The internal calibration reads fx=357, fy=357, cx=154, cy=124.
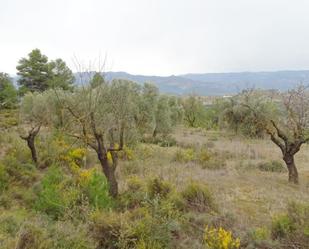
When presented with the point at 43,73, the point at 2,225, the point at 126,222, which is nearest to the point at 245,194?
the point at 126,222

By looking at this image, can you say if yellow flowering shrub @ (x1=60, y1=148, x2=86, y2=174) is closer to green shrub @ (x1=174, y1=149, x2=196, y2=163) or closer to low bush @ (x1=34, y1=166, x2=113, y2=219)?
green shrub @ (x1=174, y1=149, x2=196, y2=163)

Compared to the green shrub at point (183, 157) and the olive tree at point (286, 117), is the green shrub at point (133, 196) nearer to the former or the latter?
the olive tree at point (286, 117)

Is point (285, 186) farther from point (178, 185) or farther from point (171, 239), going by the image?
point (171, 239)

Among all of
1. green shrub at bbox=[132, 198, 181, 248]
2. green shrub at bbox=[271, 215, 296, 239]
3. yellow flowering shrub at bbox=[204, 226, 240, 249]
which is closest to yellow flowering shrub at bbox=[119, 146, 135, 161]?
green shrub at bbox=[132, 198, 181, 248]

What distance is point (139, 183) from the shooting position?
11.4 meters

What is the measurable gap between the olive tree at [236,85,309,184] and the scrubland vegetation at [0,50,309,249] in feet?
0.14

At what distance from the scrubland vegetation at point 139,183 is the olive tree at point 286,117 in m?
0.04

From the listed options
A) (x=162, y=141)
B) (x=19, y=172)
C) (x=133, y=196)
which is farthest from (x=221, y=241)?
(x=162, y=141)

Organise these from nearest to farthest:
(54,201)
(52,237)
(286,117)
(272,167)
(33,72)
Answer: (52,237) → (54,201) → (286,117) → (272,167) → (33,72)

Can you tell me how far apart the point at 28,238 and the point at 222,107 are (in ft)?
59.4

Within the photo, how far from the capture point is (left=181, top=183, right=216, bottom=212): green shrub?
9113 millimetres

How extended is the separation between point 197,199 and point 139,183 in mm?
2558

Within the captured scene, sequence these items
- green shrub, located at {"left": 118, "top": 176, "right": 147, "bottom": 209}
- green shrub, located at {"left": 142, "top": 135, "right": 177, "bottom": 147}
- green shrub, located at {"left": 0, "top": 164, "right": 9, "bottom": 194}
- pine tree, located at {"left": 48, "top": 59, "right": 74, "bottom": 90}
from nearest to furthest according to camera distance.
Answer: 1. green shrub, located at {"left": 118, "top": 176, "right": 147, "bottom": 209}
2. green shrub, located at {"left": 0, "top": 164, "right": 9, "bottom": 194}
3. green shrub, located at {"left": 142, "top": 135, "right": 177, "bottom": 147}
4. pine tree, located at {"left": 48, "top": 59, "right": 74, "bottom": 90}

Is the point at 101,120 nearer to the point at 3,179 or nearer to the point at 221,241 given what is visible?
the point at 3,179
